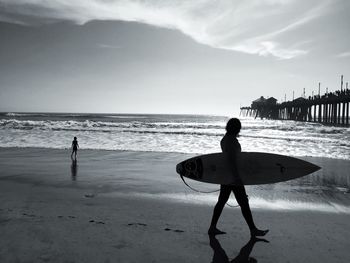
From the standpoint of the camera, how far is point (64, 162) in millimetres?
11477

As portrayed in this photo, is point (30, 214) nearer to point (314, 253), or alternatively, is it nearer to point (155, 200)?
point (155, 200)

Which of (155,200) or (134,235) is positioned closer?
(134,235)

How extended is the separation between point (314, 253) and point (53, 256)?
3.06 m

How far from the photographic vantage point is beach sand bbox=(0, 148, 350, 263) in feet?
11.8

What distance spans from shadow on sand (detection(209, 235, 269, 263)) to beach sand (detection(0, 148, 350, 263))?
0.09 ft

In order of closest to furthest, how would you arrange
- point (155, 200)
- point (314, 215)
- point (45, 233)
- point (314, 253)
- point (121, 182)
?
point (314, 253), point (45, 233), point (314, 215), point (155, 200), point (121, 182)

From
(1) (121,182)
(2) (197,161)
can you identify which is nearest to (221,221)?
(2) (197,161)

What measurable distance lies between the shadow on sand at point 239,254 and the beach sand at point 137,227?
1.1 inches

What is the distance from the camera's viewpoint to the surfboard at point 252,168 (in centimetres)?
484

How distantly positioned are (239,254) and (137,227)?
154 centimetres

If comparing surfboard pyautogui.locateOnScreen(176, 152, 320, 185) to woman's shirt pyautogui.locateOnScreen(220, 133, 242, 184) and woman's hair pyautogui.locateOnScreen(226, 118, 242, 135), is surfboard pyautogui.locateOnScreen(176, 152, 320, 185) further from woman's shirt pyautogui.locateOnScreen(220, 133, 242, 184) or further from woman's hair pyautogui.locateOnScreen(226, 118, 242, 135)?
woman's hair pyautogui.locateOnScreen(226, 118, 242, 135)

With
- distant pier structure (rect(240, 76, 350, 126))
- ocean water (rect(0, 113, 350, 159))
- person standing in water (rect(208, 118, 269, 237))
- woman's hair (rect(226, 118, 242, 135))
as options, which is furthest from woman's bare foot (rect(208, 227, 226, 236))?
distant pier structure (rect(240, 76, 350, 126))

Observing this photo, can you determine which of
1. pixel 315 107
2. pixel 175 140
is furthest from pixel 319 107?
pixel 175 140

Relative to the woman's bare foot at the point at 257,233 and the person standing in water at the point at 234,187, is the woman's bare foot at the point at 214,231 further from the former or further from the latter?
the woman's bare foot at the point at 257,233
